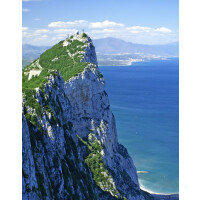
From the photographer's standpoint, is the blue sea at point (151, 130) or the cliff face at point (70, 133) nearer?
the cliff face at point (70, 133)

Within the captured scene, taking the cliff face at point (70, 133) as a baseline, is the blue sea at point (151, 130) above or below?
below

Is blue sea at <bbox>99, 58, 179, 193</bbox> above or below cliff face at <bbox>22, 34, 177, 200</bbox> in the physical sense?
below

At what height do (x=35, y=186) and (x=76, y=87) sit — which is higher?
(x=76, y=87)
